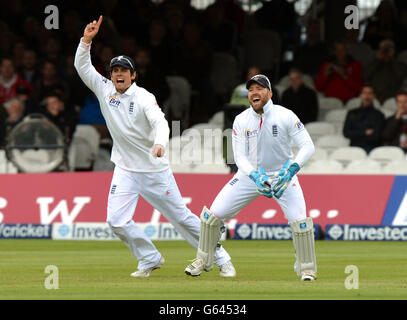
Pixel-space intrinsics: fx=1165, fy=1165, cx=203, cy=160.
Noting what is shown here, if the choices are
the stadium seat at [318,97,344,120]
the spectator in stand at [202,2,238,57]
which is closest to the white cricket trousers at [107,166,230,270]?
the stadium seat at [318,97,344,120]

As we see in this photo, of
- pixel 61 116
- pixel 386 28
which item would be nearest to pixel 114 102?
pixel 61 116

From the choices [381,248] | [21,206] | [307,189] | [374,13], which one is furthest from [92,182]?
[374,13]

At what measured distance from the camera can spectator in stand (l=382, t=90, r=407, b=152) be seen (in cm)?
1709

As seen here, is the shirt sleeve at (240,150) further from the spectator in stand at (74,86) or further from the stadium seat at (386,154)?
the spectator in stand at (74,86)

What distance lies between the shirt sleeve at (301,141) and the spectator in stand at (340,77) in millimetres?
8808

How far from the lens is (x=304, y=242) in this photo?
10.1 meters

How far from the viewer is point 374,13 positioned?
66.8 ft

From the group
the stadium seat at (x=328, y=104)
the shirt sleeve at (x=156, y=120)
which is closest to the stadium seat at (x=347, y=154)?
the stadium seat at (x=328, y=104)

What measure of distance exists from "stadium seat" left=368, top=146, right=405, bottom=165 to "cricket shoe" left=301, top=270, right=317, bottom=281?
6.96 m

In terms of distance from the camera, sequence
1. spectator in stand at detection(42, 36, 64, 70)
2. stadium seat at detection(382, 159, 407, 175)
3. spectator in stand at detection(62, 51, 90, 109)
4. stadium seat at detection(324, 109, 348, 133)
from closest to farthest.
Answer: stadium seat at detection(382, 159, 407, 175)
stadium seat at detection(324, 109, 348, 133)
spectator in stand at detection(62, 51, 90, 109)
spectator in stand at detection(42, 36, 64, 70)

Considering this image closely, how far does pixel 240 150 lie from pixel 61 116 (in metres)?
7.75

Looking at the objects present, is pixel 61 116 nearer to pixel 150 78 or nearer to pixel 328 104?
pixel 150 78

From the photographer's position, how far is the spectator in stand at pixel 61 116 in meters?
17.5

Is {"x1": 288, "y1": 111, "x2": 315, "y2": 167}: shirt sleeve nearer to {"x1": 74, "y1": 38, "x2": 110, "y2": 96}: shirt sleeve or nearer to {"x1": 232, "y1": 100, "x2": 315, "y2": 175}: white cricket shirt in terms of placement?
{"x1": 232, "y1": 100, "x2": 315, "y2": 175}: white cricket shirt
